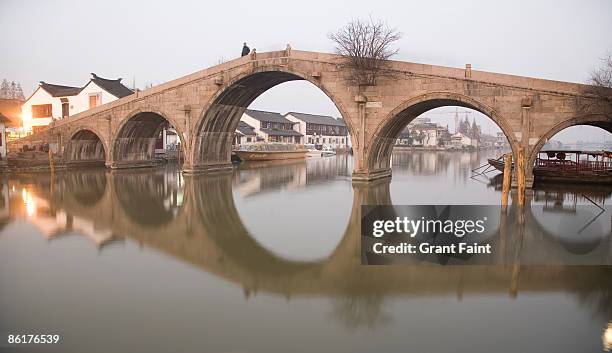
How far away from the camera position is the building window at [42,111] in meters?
43.0

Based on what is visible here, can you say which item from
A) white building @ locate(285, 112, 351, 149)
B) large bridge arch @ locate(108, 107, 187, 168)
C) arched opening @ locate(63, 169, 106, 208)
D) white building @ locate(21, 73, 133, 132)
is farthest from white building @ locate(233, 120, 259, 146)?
arched opening @ locate(63, 169, 106, 208)

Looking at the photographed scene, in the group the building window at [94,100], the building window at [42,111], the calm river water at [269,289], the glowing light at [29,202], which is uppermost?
the building window at [94,100]

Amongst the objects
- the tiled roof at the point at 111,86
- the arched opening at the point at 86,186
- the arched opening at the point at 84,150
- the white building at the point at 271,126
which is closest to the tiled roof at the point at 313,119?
the white building at the point at 271,126

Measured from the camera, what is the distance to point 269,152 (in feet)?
153

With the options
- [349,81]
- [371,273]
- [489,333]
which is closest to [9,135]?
[349,81]

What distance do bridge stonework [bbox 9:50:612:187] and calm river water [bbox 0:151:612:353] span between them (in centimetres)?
525

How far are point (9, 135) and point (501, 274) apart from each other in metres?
43.2

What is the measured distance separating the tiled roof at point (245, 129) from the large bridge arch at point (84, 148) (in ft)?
73.3

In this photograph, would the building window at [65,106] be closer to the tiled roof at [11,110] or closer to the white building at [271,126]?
the tiled roof at [11,110]

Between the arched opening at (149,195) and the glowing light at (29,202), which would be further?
the glowing light at (29,202)

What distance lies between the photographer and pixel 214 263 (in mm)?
10609

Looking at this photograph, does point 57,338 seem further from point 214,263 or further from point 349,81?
point 349,81

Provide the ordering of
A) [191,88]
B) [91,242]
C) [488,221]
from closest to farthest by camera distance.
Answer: [91,242] < [488,221] < [191,88]

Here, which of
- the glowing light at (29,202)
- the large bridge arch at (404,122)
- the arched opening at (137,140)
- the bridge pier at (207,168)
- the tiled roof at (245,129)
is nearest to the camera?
the glowing light at (29,202)
